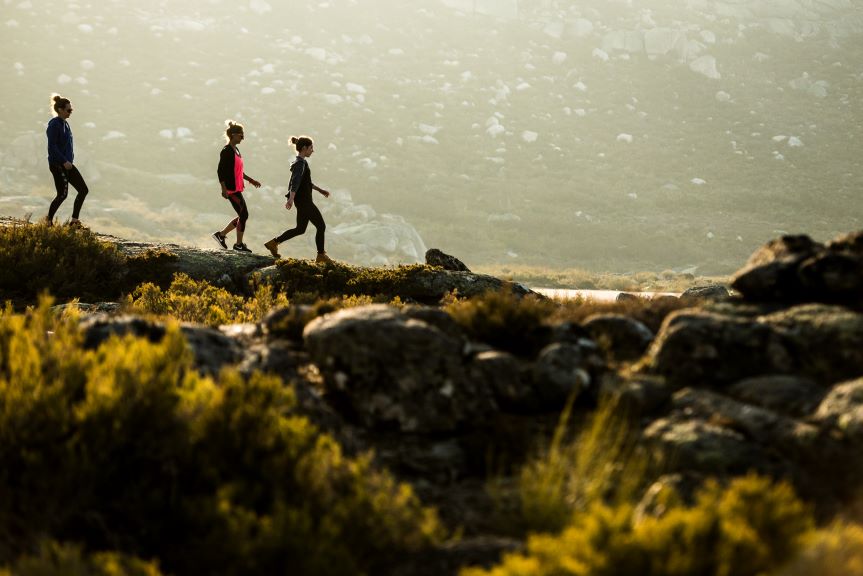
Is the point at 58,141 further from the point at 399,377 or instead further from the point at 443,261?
the point at 399,377

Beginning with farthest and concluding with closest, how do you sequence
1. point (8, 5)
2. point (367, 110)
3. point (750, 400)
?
point (8, 5) → point (367, 110) → point (750, 400)

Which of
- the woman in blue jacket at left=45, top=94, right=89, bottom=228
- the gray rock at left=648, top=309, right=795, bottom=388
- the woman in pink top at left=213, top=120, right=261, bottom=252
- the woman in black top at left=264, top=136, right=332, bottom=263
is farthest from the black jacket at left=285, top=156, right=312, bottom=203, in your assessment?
the gray rock at left=648, top=309, right=795, bottom=388

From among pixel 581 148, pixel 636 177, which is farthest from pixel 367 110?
pixel 636 177

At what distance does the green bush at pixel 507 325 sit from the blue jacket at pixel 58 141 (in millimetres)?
9782

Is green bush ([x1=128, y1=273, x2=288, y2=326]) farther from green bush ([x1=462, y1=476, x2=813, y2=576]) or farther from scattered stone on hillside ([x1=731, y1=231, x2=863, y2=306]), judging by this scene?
green bush ([x1=462, y1=476, x2=813, y2=576])

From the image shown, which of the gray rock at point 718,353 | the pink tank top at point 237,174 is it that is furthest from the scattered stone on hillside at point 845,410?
the pink tank top at point 237,174

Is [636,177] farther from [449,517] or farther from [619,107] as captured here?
[449,517]

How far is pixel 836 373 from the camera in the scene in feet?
17.0

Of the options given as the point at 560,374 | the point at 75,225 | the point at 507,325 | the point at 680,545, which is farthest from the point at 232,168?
the point at 680,545

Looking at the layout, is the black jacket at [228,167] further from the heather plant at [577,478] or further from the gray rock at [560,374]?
the heather plant at [577,478]

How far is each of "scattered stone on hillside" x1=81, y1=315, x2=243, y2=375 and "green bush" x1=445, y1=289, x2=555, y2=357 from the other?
1.89 m

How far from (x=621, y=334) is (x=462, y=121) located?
8219cm

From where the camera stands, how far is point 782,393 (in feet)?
16.0

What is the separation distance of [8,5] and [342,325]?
104956mm
